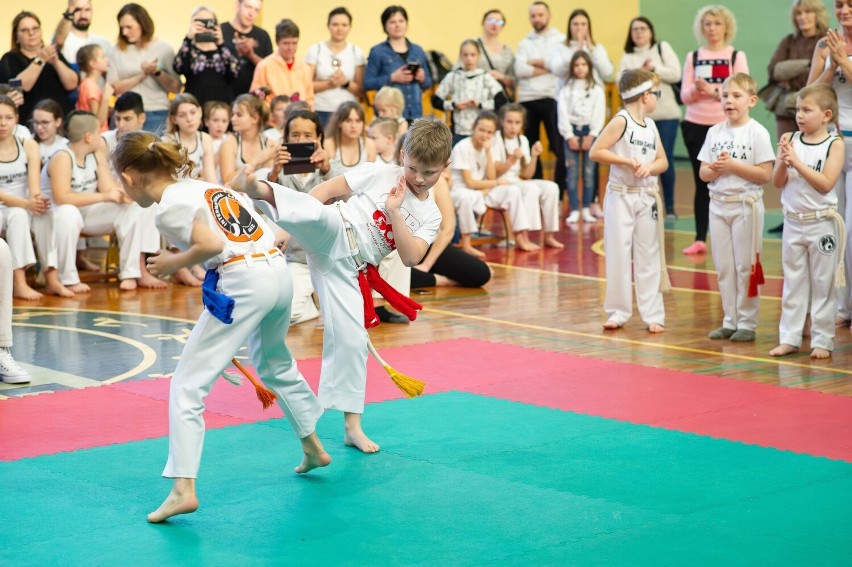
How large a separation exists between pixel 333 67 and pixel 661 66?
3732 mm

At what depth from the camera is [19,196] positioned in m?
8.34

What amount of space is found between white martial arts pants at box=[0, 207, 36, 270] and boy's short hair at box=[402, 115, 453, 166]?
465 centimetres

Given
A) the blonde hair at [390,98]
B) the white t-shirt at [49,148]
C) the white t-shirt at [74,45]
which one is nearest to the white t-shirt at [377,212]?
the white t-shirt at [49,148]

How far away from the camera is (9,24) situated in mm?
12773

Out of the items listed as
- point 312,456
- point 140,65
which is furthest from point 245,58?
point 312,456

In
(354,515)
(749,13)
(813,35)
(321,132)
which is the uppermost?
(749,13)

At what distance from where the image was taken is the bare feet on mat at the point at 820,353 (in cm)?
618

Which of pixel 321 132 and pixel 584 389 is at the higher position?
pixel 321 132

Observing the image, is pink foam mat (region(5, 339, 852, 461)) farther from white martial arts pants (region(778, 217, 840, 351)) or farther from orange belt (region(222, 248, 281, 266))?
orange belt (region(222, 248, 281, 266))

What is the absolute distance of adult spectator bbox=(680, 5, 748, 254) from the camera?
32.4 feet

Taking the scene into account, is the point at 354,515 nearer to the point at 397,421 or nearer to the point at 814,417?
the point at 397,421

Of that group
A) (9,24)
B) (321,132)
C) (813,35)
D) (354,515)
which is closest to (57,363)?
(321,132)

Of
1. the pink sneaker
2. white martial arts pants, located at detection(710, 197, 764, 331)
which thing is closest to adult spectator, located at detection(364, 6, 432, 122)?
the pink sneaker

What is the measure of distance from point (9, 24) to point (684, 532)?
11.4m
